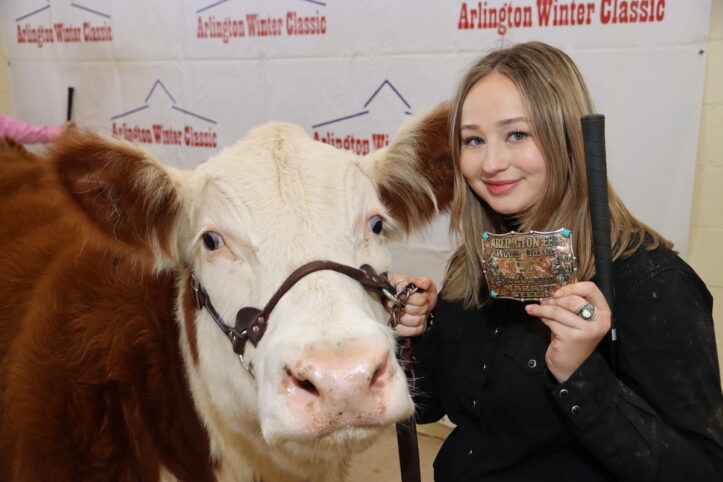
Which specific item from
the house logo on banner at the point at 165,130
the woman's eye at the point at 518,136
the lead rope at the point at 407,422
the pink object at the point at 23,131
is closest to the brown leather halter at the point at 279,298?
the lead rope at the point at 407,422

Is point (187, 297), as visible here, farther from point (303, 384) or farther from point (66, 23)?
point (66, 23)

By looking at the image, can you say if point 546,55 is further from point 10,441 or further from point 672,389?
point 10,441

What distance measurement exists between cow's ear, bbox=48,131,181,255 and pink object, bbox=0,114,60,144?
3.14 m

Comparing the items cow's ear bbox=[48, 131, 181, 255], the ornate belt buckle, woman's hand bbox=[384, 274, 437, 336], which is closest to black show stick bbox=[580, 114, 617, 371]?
the ornate belt buckle

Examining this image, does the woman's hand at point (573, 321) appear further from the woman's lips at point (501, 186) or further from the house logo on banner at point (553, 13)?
the house logo on banner at point (553, 13)

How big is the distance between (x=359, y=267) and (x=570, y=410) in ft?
1.96

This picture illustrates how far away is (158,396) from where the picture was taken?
185cm

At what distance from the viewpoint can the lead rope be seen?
182 cm

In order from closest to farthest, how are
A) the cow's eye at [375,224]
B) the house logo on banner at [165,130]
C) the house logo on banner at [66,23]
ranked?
the cow's eye at [375,224] → the house logo on banner at [165,130] → the house logo on banner at [66,23]

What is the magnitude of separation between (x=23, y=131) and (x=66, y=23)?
39.8 inches

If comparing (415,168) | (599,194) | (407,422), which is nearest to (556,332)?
(599,194)

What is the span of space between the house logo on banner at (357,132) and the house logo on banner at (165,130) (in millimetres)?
938

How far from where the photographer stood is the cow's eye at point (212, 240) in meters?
1.61

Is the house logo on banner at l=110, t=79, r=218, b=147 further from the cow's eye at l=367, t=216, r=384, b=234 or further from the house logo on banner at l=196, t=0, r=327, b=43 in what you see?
the cow's eye at l=367, t=216, r=384, b=234
